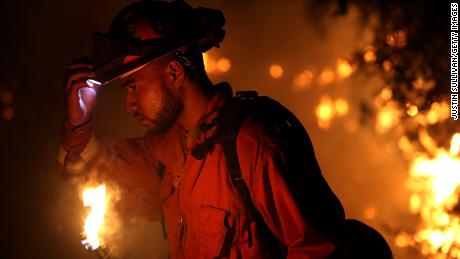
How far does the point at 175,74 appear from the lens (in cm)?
307

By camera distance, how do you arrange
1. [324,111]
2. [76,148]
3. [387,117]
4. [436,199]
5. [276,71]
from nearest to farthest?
1. [76,148]
2. [276,71]
3. [324,111]
4. [387,117]
5. [436,199]

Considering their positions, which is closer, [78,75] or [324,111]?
[78,75]

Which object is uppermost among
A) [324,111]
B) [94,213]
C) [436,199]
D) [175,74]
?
[175,74]

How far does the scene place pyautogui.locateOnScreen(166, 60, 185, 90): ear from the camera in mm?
3051

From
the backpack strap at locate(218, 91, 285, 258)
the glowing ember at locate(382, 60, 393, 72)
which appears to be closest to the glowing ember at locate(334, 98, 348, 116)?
the glowing ember at locate(382, 60, 393, 72)

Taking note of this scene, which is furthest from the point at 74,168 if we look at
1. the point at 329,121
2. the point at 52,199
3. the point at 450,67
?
the point at 450,67

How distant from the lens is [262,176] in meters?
2.47

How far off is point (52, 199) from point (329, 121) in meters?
3.64

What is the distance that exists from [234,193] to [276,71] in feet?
11.1

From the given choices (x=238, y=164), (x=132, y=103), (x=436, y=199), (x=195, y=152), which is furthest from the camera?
(x=436, y=199)

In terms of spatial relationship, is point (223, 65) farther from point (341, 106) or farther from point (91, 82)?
point (91, 82)

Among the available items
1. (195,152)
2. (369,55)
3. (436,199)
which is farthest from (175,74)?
(436,199)

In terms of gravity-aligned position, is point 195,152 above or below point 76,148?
above

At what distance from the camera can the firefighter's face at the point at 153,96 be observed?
10.1ft
